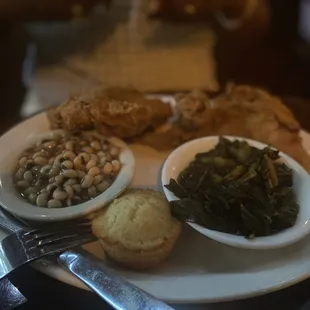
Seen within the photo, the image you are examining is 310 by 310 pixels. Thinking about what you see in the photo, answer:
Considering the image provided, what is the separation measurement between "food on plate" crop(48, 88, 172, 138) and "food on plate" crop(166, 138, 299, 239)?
0.16 metres

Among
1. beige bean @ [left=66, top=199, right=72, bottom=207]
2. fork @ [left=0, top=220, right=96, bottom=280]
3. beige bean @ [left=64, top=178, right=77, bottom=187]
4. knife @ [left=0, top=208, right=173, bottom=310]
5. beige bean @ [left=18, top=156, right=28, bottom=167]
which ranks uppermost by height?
beige bean @ [left=64, top=178, right=77, bottom=187]

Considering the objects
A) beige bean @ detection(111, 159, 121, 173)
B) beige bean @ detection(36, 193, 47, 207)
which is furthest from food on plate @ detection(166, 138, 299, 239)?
beige bean @ detection(36, 193, 47, 207)

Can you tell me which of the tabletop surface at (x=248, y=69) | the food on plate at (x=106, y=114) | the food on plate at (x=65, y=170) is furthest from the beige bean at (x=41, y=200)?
the tabletop surface at (x=248, y=69)

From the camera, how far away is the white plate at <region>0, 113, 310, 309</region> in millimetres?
822

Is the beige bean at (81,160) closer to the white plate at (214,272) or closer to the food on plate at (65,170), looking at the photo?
the food on plate at (65,170)

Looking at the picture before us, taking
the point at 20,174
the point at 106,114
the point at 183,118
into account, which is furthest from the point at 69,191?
the point at 183,118

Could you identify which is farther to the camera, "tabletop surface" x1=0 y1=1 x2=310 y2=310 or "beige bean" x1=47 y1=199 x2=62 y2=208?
"tabletop surface" x1=0 y1=1 x2=310 y2=310

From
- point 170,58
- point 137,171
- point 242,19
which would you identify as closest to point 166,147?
point 137,171

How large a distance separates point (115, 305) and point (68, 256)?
0.43 ft

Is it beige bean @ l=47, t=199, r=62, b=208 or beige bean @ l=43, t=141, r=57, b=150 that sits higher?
beige bean @ l=43, t=141, r=57, b=150

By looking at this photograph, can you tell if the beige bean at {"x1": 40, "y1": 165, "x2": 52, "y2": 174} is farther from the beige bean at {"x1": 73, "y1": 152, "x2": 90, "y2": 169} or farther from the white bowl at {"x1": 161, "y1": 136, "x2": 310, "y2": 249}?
the white bowl at {"x1": 161, "y1": 136, "x2": 310, "y2": 249}

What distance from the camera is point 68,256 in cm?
85

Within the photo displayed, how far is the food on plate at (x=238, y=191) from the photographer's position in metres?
0.90

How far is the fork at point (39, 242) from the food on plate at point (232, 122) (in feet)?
1.07
